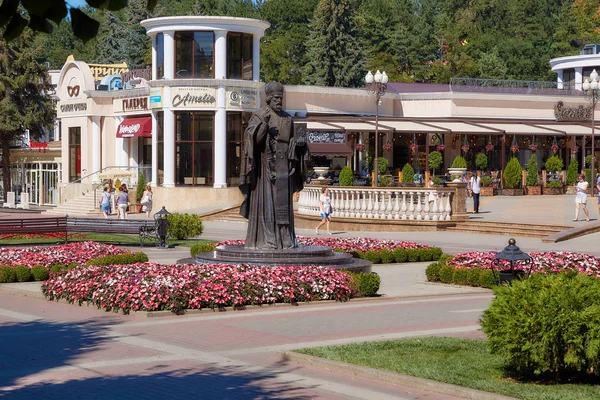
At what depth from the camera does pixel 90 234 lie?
107 feet

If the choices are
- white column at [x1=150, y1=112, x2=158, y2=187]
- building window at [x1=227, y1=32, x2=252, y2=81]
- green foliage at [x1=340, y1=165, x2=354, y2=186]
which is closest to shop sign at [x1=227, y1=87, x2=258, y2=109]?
building window at [x1=227, y1=32, x2=252, y2=81]

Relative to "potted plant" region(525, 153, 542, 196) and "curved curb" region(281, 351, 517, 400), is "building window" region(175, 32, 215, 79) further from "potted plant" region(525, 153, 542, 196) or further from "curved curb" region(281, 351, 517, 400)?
"curved curb" region(281, 351, 517, 400)

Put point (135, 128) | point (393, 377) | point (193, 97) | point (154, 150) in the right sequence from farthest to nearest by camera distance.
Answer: point (135, 128) → point (154, 150) → point (193, 97) → point (393, 377)

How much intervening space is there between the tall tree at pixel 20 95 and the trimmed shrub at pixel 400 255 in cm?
4277

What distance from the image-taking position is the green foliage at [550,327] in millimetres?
9688

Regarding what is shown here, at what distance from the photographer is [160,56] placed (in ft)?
164

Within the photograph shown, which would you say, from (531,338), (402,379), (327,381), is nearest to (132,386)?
(327,381)

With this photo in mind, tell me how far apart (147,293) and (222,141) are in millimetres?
34021

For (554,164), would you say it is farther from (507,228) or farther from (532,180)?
(507,228)

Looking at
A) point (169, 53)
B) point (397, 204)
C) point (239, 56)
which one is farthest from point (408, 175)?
point (397, 204)

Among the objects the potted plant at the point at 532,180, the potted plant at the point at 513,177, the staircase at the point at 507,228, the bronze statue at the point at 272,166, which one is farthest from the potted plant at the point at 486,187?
the bronze statue at the point at 272,166

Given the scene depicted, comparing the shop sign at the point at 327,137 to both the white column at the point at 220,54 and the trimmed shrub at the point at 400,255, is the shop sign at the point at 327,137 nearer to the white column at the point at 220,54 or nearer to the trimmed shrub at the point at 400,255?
the white column at the point at 220,54

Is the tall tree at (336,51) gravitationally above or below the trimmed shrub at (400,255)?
above

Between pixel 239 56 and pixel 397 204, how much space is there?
17092 millimetres
